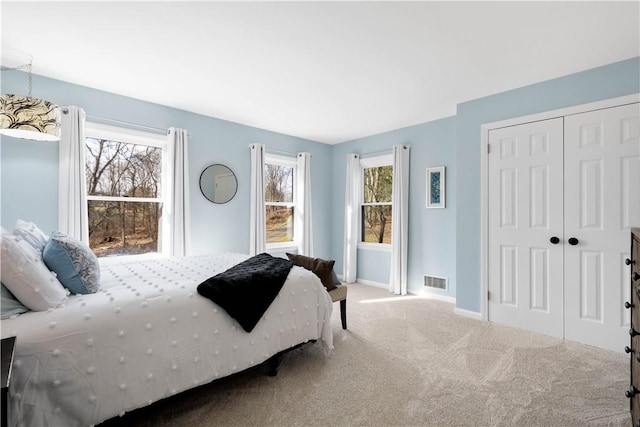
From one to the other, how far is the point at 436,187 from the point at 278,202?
244cm

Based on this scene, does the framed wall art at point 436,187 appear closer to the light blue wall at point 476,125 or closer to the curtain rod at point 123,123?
the light blue wall at point 476,125

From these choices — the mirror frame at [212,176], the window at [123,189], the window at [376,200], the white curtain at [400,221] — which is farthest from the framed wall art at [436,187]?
the window at [123,189]

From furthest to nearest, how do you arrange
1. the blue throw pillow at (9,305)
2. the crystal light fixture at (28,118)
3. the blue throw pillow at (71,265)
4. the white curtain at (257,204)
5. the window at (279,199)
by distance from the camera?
the window at (279,199) < the white curtain at (257,204) < the crystal light fixture at (28,118) < the blue throw pillow at (71,265) < the blue throw pillow at (9,305)

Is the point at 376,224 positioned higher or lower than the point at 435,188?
lower

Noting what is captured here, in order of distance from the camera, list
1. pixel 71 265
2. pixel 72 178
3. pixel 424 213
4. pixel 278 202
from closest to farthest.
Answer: pixel 71 265 → pixel 72 178 → pixel 424 213 → pixel 278 202

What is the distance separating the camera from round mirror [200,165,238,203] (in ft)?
13.1

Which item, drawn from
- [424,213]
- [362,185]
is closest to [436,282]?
[424,213]

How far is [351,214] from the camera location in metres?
5.22

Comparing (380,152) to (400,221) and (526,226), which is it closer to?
(400,221)

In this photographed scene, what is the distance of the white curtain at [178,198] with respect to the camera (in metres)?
3.59

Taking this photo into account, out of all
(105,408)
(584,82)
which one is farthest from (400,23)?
(105,408)

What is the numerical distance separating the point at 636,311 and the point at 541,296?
5.31ft

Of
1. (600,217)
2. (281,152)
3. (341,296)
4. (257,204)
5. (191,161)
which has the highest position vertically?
(281,152)

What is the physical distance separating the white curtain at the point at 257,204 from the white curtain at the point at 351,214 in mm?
1536
